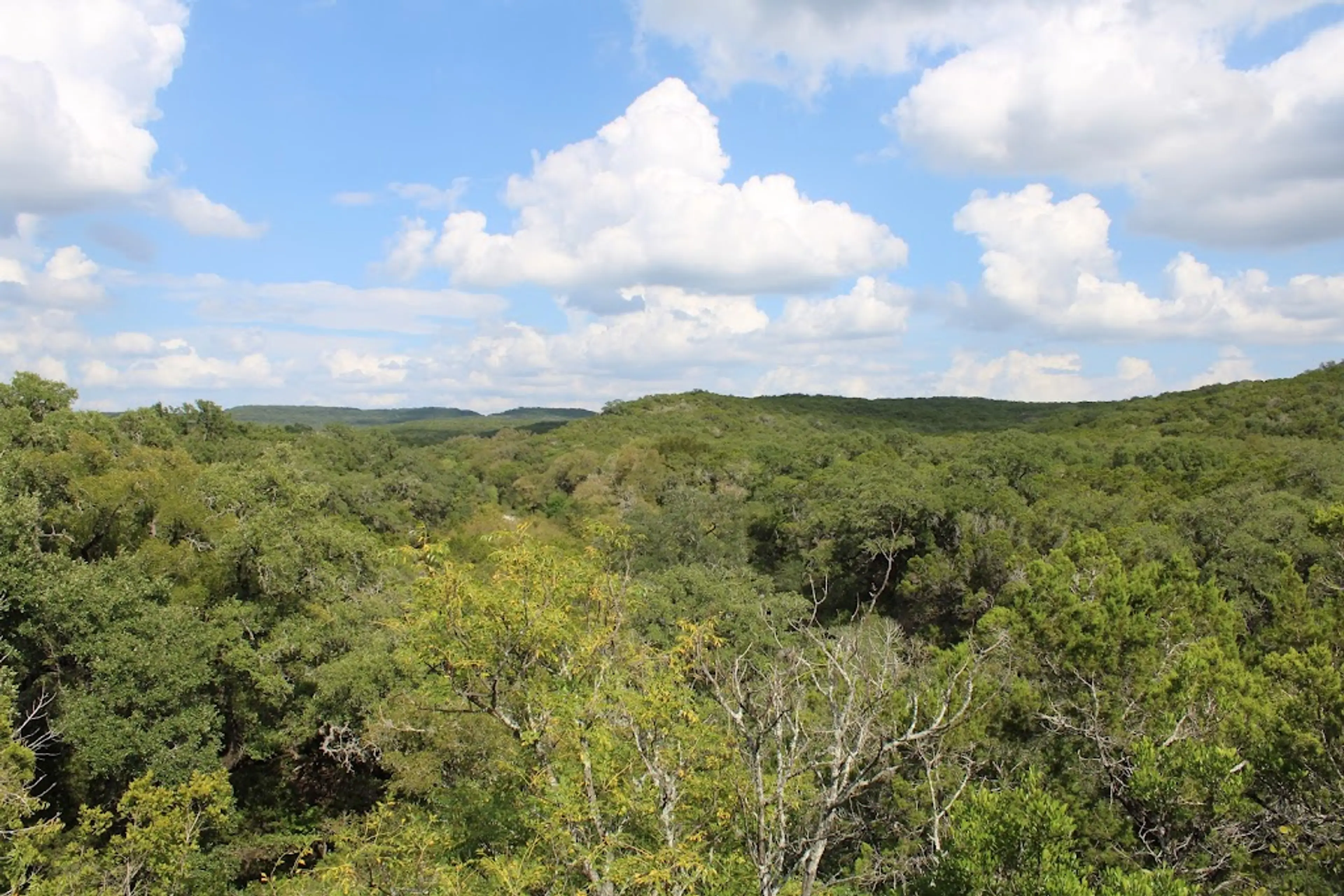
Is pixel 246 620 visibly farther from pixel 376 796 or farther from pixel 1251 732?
pixel 1251 732

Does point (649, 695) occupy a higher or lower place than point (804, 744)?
higher

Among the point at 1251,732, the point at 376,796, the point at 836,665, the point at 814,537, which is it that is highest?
the point at 836,665

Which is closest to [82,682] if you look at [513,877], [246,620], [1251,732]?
[246,620]

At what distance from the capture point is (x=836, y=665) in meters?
7.03

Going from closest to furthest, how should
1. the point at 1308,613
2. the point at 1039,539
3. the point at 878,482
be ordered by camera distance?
the point at 1308,613, the point at 1039,539, the point at 878,482

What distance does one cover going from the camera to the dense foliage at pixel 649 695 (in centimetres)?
819

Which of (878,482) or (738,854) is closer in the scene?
(738,854)

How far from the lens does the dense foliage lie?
8.19 meters

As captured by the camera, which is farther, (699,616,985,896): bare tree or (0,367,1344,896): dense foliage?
(0,367,1344,896): dense foliage

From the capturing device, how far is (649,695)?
815 centimetres

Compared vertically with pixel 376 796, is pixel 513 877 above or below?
above

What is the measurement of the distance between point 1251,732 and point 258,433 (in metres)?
69.0

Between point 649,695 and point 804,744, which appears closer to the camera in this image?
point 649,695

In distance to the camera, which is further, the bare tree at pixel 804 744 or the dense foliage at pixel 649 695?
the dense foliage at pixel 649 695
